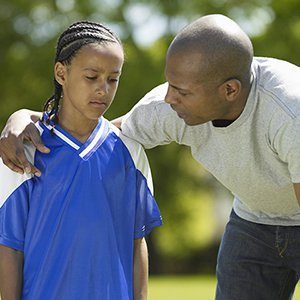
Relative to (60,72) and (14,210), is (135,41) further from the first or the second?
(14,210)

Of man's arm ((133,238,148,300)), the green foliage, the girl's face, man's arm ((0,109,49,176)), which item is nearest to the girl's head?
the girl's face

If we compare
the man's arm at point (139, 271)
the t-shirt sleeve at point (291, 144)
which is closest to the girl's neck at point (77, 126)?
the man's arm at point (139, 271)

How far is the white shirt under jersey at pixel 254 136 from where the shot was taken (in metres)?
3.42

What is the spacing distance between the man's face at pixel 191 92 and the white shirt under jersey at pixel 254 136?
13cm

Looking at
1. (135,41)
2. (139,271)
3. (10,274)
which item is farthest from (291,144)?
(135,41)

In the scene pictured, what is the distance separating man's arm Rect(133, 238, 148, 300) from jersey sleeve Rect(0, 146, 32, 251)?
479 millimetres

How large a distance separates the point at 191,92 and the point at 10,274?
1.02 metres

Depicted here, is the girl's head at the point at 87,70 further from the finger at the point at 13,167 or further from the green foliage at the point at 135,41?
the green foliage at the point at 135,41

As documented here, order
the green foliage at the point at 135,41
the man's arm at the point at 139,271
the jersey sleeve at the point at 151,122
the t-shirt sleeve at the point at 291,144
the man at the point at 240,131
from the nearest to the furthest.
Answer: the t-shirt sleeve at the point at 291,144 < the man at the point at 240,131 < the man's arm at the point at 139,271 < the jersey sleeve at the point at 151,122 < the green foliage at the point at 135,41

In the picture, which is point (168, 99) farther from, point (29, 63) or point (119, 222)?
point (29, 63)

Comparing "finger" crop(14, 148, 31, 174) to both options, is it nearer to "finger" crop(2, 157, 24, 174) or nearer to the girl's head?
"finger" crop(2, 157, 24, 174)

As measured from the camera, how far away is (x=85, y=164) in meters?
3.39

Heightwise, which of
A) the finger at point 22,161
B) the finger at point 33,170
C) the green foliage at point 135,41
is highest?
the green foliage at point 135,41

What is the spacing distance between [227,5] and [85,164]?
1771 cm
